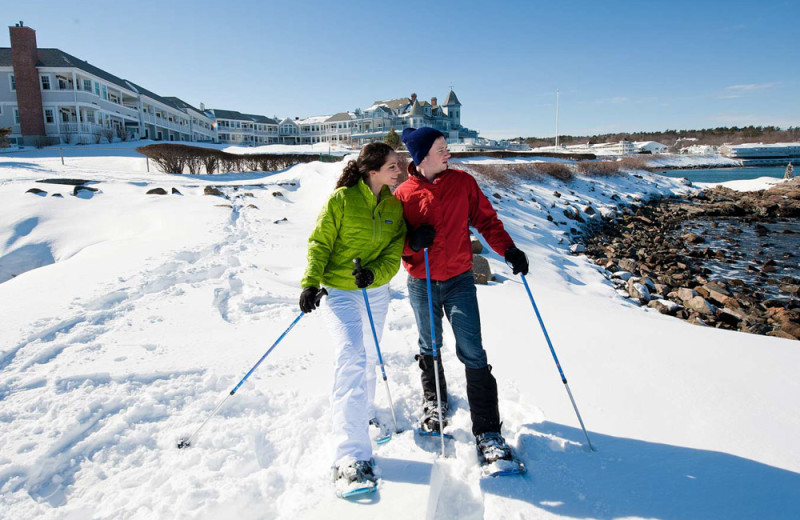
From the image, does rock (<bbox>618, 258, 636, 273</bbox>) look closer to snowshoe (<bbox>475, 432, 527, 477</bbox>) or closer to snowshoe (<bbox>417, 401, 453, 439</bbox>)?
snowshoe (<bbox>417, 401, 453, 439</bbox>)

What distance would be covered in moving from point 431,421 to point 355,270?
4.04 ft

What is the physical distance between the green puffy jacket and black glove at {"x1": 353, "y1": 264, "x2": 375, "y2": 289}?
7 centimetres

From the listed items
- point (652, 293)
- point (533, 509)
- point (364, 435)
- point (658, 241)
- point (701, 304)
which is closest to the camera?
point (533, 509)

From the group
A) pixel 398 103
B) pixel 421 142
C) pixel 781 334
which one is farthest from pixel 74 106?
pixel 398 103

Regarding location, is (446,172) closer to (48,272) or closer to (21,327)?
(21,327)

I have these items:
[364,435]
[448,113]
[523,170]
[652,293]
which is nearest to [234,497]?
[364,435]

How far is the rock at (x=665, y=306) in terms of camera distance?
7.55 meters

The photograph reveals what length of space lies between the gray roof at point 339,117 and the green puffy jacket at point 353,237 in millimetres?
67793

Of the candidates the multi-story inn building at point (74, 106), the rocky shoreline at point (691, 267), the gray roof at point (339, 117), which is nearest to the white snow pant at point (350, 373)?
the rocky shoreline at point (691, 267)

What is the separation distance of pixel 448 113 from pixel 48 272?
7176 cm

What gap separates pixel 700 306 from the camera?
762cm

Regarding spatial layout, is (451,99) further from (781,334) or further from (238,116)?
(781,334)

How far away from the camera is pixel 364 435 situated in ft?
7.98

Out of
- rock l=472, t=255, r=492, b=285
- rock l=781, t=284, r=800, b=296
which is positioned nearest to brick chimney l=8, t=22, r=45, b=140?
rock l=472, t=255, r=492, b=285
